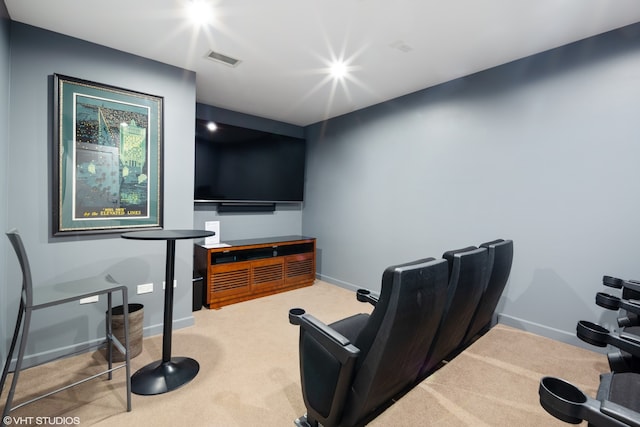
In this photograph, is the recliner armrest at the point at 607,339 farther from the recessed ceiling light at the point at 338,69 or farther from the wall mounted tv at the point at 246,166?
the wall mounted tv at the point at 246,166

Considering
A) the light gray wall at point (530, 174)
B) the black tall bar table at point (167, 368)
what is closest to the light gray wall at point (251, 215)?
the light gray wall at point (530, 174)

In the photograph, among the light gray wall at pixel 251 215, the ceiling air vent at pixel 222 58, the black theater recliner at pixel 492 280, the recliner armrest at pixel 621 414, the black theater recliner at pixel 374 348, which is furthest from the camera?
the light gray wall at pixel 251 215

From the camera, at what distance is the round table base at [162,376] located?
1.91 metres

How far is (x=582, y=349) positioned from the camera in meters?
2.41

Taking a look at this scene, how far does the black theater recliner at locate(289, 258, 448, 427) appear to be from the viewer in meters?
1.21

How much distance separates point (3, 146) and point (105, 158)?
0.59 m

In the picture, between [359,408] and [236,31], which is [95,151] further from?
[359,408]

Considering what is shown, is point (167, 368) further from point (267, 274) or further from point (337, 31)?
point (337, 31)

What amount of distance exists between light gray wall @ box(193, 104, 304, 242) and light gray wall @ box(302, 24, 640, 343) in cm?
157

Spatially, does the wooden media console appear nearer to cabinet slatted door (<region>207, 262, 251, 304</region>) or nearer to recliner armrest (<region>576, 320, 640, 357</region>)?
cabinet slatted door (<region>207, 262, 251, 304</region>)

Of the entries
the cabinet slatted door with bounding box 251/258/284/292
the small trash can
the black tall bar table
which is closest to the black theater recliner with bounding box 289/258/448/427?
the black tall bar table

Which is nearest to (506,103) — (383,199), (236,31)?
(383,199)

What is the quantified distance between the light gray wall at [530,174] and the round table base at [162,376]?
2.55 m

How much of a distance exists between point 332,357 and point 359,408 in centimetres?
25
